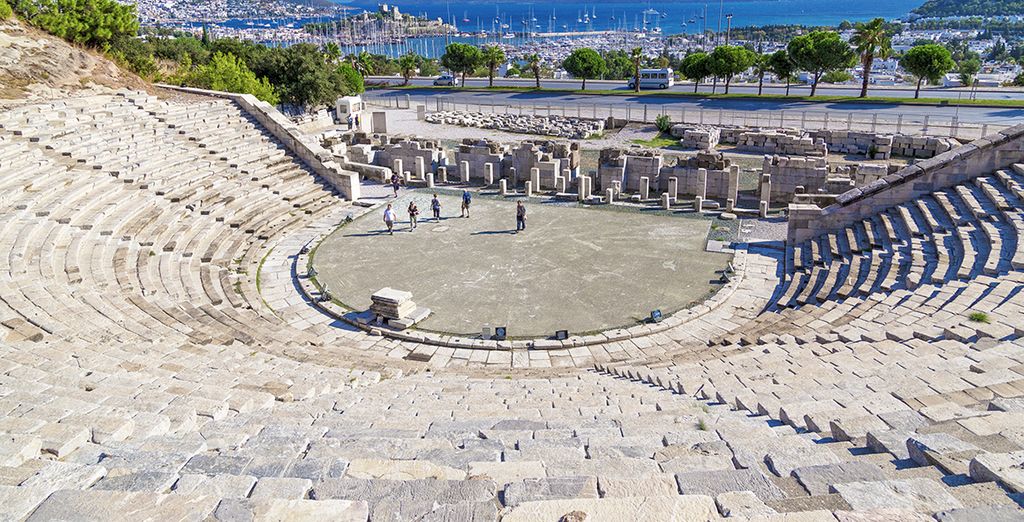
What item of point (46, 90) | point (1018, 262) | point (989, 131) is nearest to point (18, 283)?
point (46, 90)

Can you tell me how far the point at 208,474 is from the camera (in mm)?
7598

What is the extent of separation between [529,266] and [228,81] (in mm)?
34347

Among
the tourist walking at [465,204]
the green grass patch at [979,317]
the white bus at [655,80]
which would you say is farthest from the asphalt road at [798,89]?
the green grass patch at [979,317]

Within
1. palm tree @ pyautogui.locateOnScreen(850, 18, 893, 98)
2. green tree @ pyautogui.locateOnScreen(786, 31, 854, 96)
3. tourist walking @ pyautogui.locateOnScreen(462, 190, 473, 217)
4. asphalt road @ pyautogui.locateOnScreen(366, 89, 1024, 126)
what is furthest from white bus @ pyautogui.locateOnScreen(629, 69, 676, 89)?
tourist walking @ pyautogui.locateOnScreen(462, 190, 473, 217)

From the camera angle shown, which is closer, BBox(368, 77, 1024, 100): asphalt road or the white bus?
BBox(368, 77, 1024, 100): asphalt road

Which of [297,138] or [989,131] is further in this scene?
[989,131]

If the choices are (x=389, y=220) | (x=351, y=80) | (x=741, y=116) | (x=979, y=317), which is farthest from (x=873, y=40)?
(x=979, y=317)

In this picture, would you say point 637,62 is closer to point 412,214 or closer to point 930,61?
point 930,61

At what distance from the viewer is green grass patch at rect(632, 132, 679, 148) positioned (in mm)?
44041

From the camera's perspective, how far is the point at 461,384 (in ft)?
47.3

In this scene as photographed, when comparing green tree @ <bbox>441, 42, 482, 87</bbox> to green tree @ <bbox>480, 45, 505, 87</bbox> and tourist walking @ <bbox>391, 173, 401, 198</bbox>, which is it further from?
tourist walking @ <bbox>391, 173, 401, 198</bbox>

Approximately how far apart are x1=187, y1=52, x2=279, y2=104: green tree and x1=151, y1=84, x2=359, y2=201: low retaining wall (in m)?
10.8

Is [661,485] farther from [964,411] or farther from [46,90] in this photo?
[46,90]

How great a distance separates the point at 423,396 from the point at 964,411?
8666 millimetres
